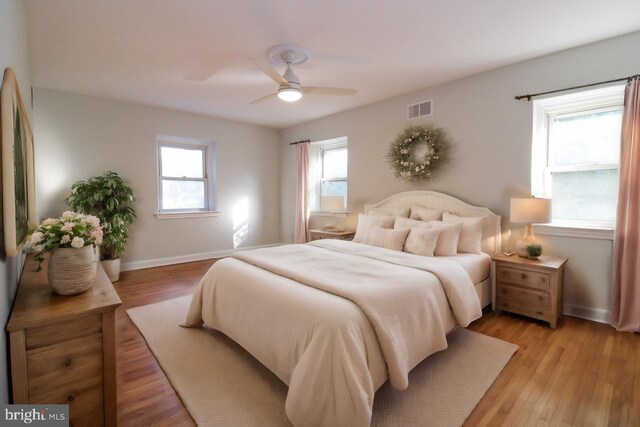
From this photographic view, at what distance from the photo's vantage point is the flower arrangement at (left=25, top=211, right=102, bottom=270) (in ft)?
4.62

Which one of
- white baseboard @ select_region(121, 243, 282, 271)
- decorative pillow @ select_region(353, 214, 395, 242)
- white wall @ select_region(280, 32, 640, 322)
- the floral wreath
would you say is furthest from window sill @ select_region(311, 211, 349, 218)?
white baseboard @ select_region(121, 243, 282, 271)

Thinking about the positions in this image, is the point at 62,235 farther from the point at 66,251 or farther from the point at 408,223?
the point at 408,223

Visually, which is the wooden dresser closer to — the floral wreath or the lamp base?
the lamp base

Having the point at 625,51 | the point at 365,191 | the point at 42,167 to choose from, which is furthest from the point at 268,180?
the point at 625,51

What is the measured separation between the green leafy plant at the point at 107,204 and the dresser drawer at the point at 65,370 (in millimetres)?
3094

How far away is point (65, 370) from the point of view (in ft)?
4.40

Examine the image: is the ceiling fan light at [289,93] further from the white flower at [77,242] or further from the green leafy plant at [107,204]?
the green leafy plant at [107,204]

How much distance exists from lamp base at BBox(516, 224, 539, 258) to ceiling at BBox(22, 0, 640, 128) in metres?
1.79

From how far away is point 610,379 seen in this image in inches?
79.3

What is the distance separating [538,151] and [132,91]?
16.6 feet

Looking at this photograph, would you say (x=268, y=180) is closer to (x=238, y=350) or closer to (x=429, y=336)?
(x=238, y=350)

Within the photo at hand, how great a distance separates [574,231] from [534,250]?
1.48 feet

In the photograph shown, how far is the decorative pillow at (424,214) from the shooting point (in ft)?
12.0

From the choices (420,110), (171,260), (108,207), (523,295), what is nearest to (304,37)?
(420,110)
